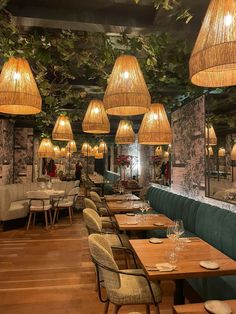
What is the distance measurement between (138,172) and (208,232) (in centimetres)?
691

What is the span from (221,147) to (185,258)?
2175 mm

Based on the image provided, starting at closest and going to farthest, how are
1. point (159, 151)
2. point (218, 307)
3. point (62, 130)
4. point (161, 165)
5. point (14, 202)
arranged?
point (218, 307) < point (62, 130) < point (14, 202) < point (161, 165) < point (159, 151)

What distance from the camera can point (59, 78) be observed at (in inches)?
199

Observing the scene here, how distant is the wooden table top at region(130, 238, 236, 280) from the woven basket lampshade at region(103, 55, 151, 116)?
50.1 inches

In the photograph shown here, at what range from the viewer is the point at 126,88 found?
2.28m

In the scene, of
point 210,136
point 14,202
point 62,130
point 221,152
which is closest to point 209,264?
point 221,152

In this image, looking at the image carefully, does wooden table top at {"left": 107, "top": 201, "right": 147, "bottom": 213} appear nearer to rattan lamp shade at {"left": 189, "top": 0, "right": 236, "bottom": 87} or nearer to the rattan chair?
the rattan chair

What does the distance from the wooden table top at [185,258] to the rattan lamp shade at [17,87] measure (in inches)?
62.3

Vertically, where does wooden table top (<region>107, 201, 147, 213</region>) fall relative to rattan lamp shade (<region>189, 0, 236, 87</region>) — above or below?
below

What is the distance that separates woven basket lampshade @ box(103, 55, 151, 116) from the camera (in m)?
2.27

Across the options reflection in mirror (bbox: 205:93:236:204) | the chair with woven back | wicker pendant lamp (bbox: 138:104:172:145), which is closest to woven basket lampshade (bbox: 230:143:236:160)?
reflection in mirror (bbox: 205:93:236:204)

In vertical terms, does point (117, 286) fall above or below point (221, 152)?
below

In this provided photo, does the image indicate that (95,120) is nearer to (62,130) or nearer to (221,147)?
(62,130)

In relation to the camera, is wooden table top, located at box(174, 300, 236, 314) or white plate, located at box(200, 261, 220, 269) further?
white plate, located at box(200, 261, 220, 269)
